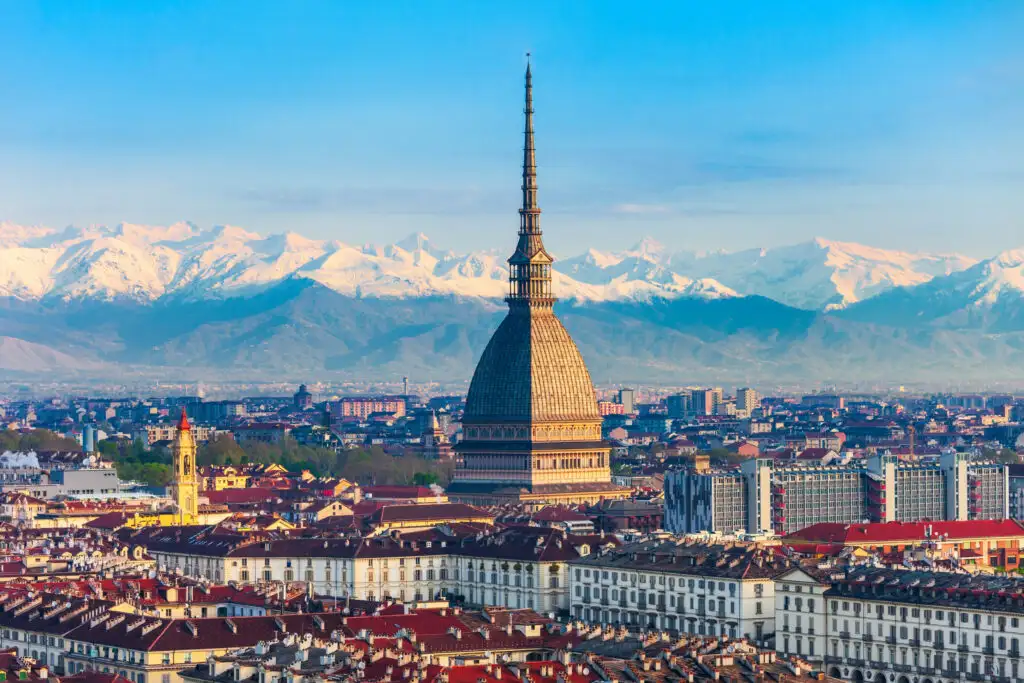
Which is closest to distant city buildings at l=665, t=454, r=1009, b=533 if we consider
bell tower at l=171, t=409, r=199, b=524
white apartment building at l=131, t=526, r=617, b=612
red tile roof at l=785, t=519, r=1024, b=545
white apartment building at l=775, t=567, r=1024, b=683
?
red tile roof at l=785, t=519, r=1024, b=545

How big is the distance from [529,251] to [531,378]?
7874 mm

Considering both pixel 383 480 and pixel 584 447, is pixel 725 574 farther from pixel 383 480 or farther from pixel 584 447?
pixel 383 480

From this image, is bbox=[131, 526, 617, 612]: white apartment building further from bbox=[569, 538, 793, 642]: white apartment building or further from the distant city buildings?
the distant city buildings

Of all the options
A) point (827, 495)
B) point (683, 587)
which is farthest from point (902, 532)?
point (683, 587)

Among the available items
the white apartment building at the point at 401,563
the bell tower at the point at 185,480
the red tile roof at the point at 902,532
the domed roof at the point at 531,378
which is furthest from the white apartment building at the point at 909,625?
the domed roof at the point at 531,378

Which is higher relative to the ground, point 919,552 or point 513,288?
point 513,288

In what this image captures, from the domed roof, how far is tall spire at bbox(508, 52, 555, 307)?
37.9 inches

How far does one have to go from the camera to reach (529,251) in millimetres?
166750

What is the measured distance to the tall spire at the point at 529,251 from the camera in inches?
6486

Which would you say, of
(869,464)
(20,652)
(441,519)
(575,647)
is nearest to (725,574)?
(575,647)

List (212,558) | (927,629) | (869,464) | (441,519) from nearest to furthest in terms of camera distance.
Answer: (927,629) → (212,558) → (441,519) → (869,464)

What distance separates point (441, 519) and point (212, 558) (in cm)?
2146

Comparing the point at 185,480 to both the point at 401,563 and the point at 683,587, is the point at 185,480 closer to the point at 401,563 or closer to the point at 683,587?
the point at 401,563

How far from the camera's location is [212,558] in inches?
4272
